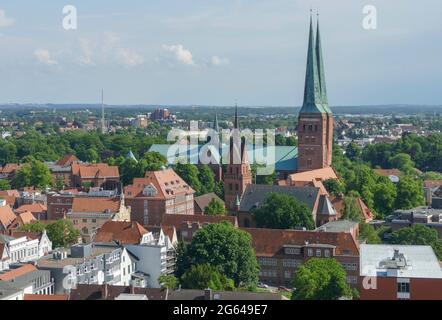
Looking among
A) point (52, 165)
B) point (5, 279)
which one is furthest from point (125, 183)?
point (5, 279)

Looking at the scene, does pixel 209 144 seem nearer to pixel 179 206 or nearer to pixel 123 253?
pixel 179 206

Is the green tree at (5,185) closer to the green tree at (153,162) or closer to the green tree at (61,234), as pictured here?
the green tree at (153,162)

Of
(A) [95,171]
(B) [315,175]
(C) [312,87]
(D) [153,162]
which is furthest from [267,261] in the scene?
(A) [95,171]

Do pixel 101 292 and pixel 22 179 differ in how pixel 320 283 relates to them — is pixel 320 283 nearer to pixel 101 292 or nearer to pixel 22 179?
pixel 101 292

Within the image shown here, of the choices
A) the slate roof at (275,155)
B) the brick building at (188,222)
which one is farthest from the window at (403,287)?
the slate roof at (275,155)

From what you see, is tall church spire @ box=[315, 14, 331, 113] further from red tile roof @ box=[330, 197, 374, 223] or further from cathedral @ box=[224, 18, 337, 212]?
red tile roof @ box=[330, 197, 374, 223]

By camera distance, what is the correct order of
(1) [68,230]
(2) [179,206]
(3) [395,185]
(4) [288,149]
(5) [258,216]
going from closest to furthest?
(1) [68,230] → (5) [258,216] → (2) [179,206] → (3) [395,185] → (4) [288,149]
